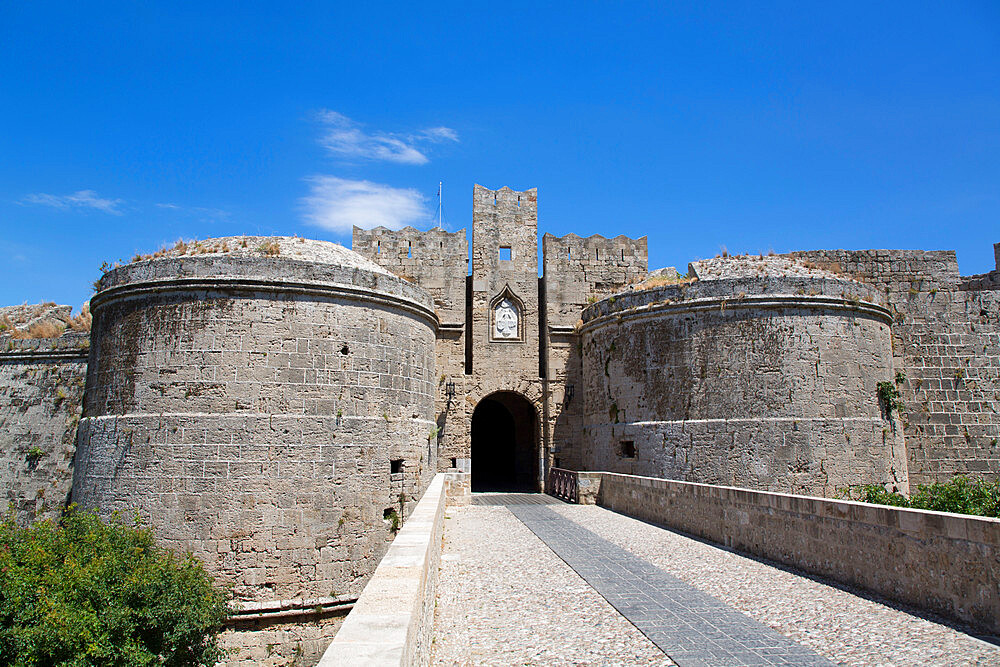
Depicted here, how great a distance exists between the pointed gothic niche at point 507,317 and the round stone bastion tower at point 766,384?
4.87 metres

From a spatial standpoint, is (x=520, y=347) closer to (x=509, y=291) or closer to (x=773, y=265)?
(x=509, y=291)

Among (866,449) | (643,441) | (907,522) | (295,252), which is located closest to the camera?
(907,522)

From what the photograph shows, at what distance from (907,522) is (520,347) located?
14.0m

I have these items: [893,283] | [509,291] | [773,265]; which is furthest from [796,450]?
[509,291]

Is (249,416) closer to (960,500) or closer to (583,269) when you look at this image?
(960,500)

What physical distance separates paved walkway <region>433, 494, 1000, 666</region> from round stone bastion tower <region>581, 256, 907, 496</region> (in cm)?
496

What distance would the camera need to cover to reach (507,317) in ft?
65.7

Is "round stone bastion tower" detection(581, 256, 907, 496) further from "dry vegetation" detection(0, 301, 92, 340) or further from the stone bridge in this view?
"dry vegetation" detection(0, 301, 92, 340)

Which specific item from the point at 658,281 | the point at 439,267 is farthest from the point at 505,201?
the point at 658,281

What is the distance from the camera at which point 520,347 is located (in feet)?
65.3

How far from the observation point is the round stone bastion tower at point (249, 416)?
11.2 metres

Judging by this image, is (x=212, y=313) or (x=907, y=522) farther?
(x=212, y=313)

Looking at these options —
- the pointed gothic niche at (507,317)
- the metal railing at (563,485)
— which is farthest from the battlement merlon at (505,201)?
the metal railing at (563,485)

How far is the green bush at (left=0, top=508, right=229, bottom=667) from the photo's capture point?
786cm
